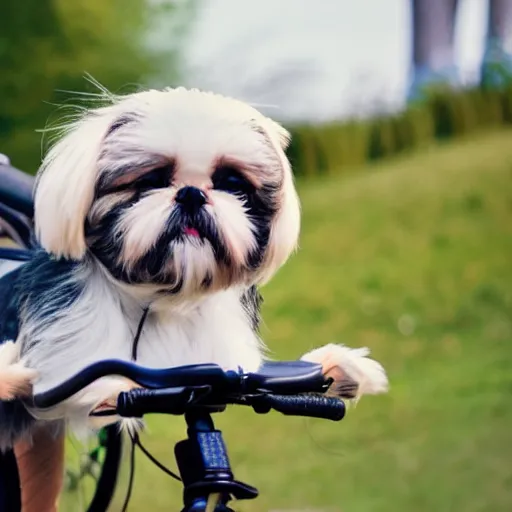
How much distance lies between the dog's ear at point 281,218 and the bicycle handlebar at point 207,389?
4.2 inches

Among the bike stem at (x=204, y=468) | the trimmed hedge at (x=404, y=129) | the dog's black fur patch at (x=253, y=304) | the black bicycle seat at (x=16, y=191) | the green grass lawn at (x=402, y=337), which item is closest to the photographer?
the bike stem at (x=204, y=468)

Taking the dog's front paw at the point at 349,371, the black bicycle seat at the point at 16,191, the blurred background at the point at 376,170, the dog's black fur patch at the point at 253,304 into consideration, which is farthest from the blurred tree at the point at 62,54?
the dog's front paw at the point at 349,371

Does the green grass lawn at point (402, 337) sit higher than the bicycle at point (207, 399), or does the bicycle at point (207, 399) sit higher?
the green grass lawn at point (402, 337)

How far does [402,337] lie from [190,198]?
7.06 feet

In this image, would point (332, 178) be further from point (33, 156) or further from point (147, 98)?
point (147, 98)

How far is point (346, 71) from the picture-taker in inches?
129

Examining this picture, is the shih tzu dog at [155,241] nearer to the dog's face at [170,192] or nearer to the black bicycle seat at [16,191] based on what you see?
the dog's face at [170,192]

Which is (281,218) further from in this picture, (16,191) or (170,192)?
(16,191)

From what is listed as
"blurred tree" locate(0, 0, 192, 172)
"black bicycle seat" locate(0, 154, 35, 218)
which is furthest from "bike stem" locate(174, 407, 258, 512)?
"blurred tree" locate(0, 0, 192, 172)

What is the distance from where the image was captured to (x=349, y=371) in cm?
103

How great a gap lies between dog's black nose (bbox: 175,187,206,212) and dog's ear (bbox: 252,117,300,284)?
0.30ft

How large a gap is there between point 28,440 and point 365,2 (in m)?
2.38

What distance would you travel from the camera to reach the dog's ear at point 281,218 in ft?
3.22

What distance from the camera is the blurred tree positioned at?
126 inches
